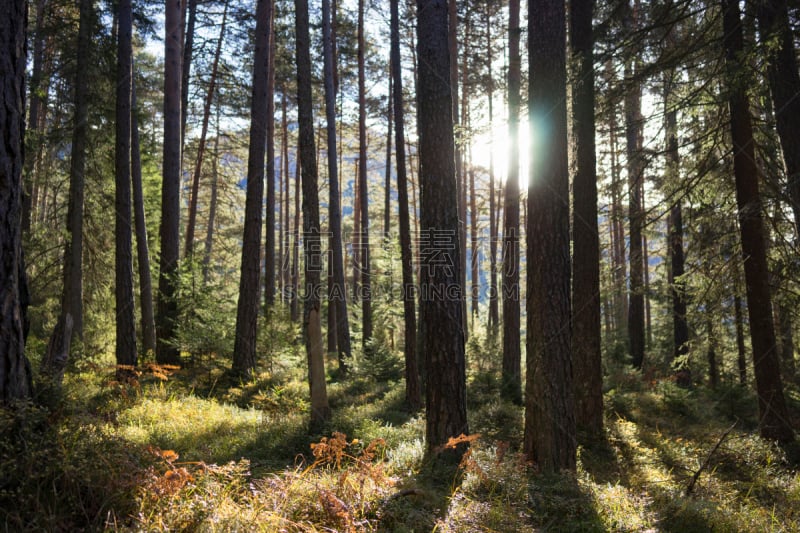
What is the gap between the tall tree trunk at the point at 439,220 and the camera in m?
6.12

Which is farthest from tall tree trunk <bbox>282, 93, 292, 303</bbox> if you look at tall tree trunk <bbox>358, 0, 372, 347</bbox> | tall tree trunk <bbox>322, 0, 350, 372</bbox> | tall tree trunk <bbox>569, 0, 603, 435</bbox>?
tall tree trunk <bbox>569, 0, 603, 435</bbox>

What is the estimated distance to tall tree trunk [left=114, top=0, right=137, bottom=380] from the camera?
994 cm

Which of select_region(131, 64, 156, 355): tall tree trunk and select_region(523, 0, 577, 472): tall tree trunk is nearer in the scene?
select_region(523, 0, 577, 472): tall tree trunk

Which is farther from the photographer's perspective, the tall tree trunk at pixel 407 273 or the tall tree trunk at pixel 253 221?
the tall tree trunk at pixel 253 221

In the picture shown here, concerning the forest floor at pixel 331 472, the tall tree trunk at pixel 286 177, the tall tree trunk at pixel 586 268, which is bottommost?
the forest floor at pixel 331 472

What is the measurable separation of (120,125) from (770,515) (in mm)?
12520

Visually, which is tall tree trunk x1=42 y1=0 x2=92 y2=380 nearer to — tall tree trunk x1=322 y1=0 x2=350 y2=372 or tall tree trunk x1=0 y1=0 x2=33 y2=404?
tall tree trunk x1=322 y1=0 x2=350 y2=372

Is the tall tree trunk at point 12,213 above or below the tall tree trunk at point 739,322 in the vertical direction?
above

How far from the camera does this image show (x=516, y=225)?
1216 cm

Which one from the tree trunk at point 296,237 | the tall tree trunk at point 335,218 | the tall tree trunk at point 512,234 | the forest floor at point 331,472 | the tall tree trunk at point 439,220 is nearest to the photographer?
the forest floor at point 331,472

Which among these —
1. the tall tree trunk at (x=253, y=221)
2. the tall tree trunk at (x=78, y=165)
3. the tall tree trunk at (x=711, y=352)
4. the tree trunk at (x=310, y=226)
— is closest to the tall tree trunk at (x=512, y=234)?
the tall tree trunk at (x=711, y=352)

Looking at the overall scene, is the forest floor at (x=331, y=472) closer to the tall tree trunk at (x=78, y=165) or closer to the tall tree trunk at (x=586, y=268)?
the tall tree trunk at (x=586, y=268)

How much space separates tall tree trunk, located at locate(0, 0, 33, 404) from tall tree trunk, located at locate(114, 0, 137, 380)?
6599 mm

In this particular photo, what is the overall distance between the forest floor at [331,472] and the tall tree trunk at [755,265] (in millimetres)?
536
